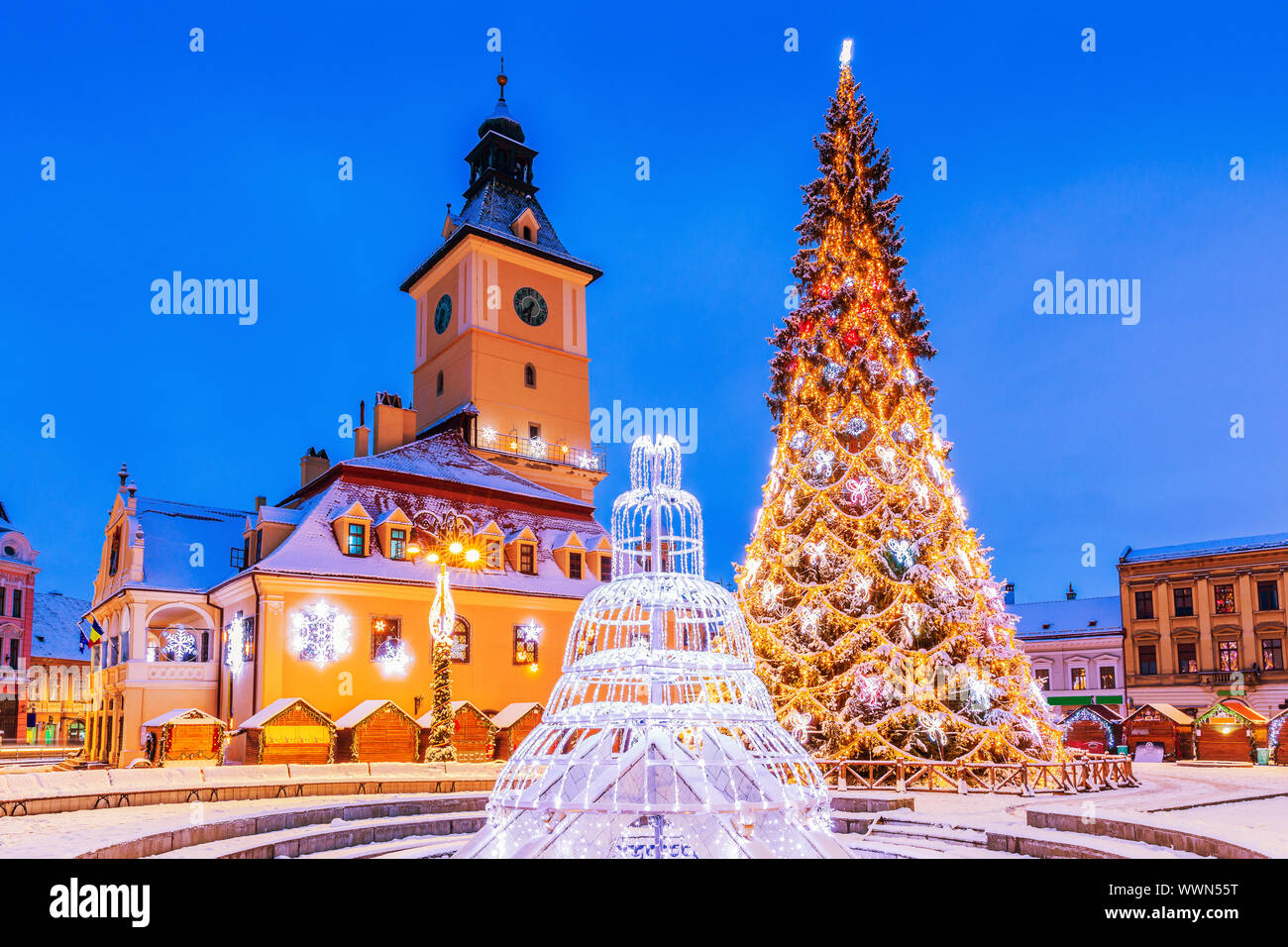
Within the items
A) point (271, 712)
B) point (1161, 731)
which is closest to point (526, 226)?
point (271, 712)

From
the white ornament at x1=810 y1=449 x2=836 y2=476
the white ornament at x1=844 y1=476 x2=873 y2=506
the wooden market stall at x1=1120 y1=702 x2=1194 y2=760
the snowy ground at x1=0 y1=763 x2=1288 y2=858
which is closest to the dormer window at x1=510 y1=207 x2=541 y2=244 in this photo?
the white ornament at x1=810 y1=449 x2=836 y2=476

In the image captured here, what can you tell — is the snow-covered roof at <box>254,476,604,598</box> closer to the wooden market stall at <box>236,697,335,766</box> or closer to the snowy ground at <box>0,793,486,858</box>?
the wooden market stall at <box>236,697,335,766</box>

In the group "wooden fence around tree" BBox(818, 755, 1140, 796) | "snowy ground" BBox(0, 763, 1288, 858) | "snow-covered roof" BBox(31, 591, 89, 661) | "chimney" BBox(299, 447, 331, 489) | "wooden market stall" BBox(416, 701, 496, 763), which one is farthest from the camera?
"snow-covered roof" BBox(31, 591, 89, 661)

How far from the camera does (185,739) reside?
28922 mm

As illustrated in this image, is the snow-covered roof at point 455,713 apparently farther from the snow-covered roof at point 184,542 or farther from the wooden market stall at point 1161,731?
the wooden market stall at point 1161,731

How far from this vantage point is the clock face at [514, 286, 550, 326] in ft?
156

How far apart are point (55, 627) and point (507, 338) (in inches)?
1780

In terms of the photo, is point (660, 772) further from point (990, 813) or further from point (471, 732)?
point (471, 732)

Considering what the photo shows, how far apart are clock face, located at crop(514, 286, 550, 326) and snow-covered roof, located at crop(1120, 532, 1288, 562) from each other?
3795cm

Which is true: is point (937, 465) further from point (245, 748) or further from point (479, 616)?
point (245, 748)

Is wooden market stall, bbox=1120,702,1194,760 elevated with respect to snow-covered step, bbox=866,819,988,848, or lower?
lower
